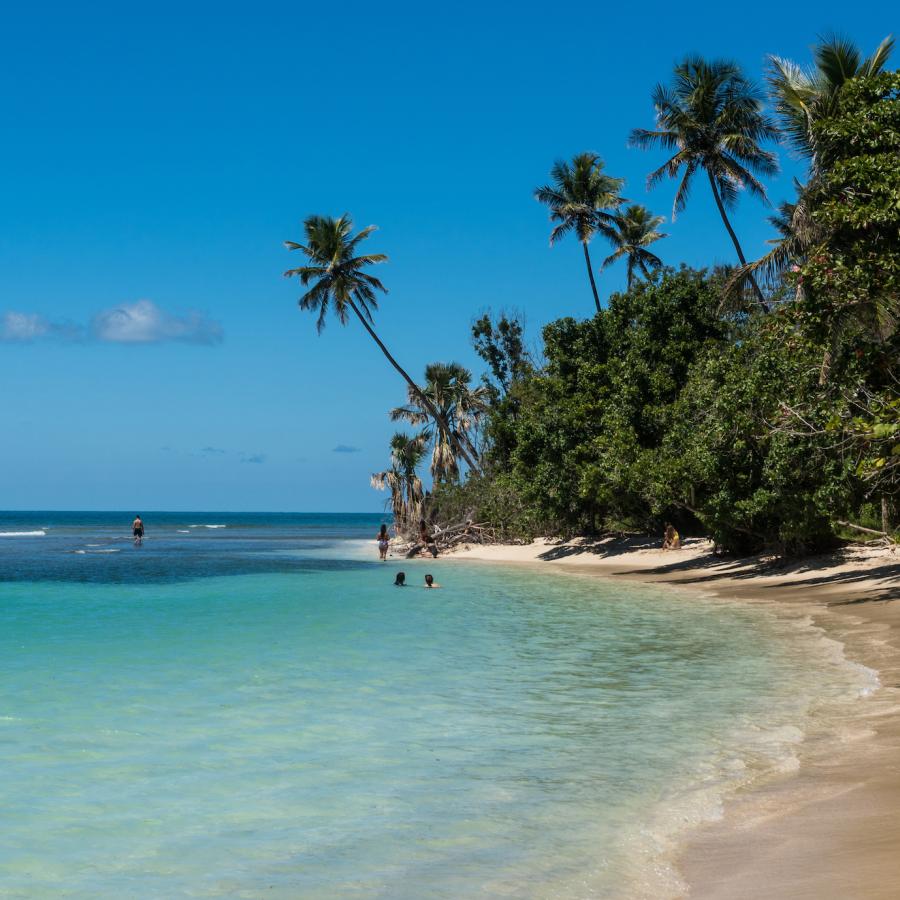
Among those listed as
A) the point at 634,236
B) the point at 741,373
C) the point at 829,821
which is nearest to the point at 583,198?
the point at 634,236

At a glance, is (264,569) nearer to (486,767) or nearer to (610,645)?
(610,645)

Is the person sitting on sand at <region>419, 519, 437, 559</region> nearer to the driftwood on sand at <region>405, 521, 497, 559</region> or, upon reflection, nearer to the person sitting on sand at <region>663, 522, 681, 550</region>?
the driftwood on sand at <region>405, 521, 497, 559</region>

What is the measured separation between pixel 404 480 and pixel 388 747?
47.2 metres

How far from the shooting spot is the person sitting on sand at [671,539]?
34.0m

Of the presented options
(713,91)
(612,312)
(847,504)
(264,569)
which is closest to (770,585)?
(847,504)

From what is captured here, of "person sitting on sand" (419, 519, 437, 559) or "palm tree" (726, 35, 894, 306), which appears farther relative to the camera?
"person sitting on sand" (419, 519, 437, 559)

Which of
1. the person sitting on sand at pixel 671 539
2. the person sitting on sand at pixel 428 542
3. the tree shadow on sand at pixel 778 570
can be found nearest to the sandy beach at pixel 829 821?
the tree shadow on sand at pixel 778 570

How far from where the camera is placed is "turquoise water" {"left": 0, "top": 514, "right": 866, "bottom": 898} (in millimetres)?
5809

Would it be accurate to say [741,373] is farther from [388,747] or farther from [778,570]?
[388,747]

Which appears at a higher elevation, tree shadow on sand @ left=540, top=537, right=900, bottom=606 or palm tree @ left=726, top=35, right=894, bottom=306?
palm tree @ left=726, top=35, right=894, bottom=306

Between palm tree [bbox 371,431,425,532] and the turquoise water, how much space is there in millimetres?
33488

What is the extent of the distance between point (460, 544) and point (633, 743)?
1547 inches

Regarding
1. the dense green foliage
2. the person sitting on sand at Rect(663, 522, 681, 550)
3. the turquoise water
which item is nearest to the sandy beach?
the turquoise water

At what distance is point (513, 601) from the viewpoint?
2358cm
